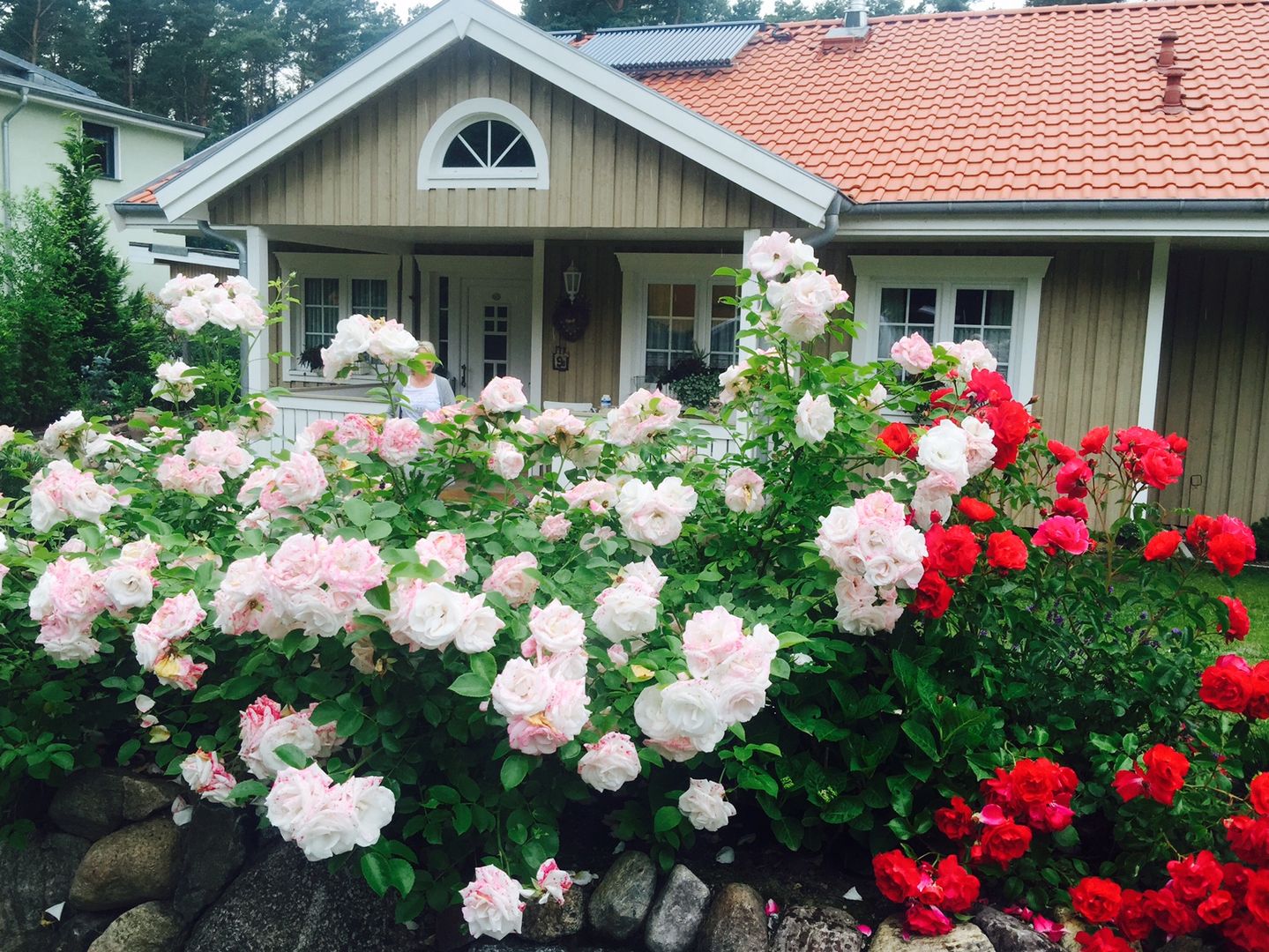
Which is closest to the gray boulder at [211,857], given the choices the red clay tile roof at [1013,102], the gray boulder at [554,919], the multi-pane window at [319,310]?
the gray boulder at [554,919]

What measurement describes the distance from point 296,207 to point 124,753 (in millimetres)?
7212

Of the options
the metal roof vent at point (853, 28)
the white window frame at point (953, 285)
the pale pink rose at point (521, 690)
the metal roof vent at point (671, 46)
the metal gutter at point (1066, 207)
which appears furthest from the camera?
the metal roof vent at point (853, 28)

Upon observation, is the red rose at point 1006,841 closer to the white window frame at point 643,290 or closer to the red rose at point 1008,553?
the red rose at point 1008,553

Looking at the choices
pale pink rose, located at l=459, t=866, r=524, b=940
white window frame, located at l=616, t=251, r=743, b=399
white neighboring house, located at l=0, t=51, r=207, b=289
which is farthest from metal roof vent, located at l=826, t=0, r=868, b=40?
white neighboring house, located at l=0, t=51, r=207, b=289

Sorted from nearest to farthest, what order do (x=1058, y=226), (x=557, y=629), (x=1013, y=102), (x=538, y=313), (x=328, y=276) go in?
(x=557, y=629)
(x=1058, y=226)
(x=1013, y=102)
(x=538, y=313)
(x=328, y=276)

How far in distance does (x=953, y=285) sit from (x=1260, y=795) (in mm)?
7426

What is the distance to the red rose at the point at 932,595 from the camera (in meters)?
2.61

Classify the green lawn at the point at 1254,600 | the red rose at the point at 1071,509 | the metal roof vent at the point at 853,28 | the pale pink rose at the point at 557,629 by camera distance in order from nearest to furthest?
1. the pale pink rose at the point at 557,629
2. the red rose at the point at 1071,509
3. the green lawn at the point at 1254,600
4. the metal roof vent at the point at 853,28

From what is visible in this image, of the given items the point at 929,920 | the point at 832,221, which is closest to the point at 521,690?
the point at 929,920

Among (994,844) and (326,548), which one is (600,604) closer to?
(326,548)

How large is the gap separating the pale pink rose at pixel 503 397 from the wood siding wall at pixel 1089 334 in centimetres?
687

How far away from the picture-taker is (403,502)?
305 cm

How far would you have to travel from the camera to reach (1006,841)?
2.54 metres

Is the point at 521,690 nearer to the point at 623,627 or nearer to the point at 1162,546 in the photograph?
the point at 623,627
